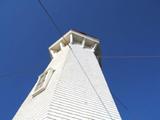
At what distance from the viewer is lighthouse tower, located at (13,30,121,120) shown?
7316 mm

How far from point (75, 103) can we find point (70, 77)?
154 cm

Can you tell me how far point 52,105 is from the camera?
23.8 feet

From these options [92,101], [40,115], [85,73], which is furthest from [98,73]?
[40,115]

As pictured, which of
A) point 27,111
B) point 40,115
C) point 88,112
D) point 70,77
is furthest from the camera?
point 70,77

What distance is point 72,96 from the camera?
8.18m

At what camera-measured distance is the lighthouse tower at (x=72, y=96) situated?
24.0 feet

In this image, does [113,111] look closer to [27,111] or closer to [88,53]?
[27,111]

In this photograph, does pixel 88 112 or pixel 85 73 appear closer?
pixel 88 112

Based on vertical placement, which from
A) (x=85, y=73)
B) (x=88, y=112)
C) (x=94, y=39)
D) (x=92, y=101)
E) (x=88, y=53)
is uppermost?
(x=94, y=39)

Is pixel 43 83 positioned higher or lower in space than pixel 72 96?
higher

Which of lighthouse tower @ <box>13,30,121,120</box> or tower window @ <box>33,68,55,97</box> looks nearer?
lighthouse tower @ <box>13,30,121,120</box>

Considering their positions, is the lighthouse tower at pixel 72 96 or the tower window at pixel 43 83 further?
the tower window at pixel 43 83

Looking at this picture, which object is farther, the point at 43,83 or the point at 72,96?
the point at 43,83

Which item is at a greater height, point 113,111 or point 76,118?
point 113,111
